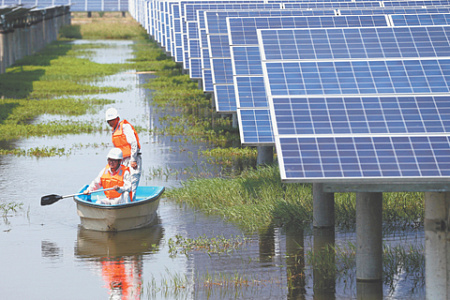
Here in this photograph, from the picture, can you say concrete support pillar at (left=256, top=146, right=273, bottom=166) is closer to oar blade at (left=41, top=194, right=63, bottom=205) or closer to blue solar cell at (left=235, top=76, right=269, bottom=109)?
blue solar cell at (left=235, top=76, right=269, bottom=109)

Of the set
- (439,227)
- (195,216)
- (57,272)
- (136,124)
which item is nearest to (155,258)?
(57,272)

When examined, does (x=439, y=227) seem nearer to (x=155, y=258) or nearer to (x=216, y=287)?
(x=216, y=287)

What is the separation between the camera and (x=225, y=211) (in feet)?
44.0

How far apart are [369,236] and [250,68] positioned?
261 inches

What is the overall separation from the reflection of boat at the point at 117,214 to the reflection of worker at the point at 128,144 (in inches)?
16.8

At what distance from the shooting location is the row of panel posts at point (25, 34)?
39.5m

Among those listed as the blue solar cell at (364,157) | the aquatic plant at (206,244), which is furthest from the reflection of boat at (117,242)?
the blue solar cell at (364,157)

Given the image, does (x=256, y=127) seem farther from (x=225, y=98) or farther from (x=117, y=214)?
(x=225, y=98)

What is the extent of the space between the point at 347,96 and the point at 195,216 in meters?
4.54

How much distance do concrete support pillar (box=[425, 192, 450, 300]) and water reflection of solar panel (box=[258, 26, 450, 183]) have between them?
0.43 meters

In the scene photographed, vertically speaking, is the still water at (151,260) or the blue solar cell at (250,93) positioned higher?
the blue solar cell at (250,93)

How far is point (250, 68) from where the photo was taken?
613 inches

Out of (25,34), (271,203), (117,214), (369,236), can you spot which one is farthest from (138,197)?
(25,34)

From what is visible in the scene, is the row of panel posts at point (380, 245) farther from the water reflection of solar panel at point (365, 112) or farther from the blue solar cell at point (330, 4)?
the blue solar cell at point (330, 4)
